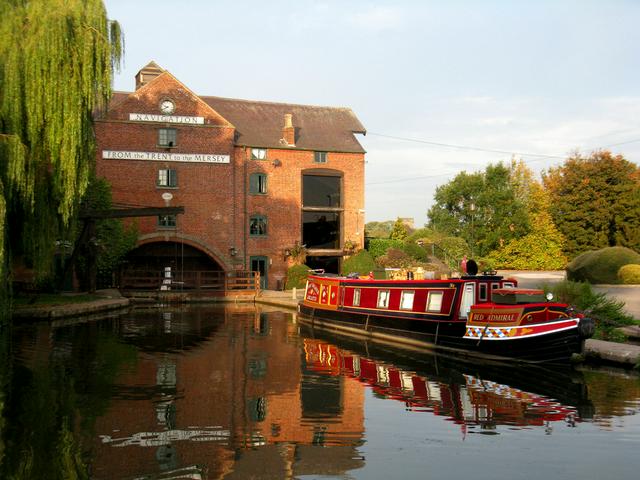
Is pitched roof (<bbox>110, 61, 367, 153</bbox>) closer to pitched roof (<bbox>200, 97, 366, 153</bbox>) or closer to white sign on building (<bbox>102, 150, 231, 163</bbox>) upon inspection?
pitched roof (<bbox>200, 97, 366, 153</bbox>)

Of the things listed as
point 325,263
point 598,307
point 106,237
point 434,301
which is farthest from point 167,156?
point 598,307

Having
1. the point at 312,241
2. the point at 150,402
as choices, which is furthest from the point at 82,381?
the point at 312,241

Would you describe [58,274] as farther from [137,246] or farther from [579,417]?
[579,417]

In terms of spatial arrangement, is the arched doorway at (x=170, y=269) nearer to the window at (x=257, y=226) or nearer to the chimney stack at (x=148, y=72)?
the window at (x=257, y=226)

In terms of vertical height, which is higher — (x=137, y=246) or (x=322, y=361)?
(x=137, y=246)

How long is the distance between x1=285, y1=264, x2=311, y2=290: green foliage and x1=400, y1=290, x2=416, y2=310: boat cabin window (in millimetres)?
15619

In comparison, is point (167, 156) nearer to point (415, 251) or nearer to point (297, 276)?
point (297, 276)

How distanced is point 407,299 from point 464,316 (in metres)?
2.35

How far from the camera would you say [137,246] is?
105ft

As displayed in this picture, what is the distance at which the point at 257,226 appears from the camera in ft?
113

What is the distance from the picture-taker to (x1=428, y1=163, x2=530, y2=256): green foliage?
4266 centimetres

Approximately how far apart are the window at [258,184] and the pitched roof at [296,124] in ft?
5.28

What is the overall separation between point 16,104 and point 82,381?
28.6ft

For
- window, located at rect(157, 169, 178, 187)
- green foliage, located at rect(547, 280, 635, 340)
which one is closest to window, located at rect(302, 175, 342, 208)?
window, located at rect(157, 169, 178, 187)
